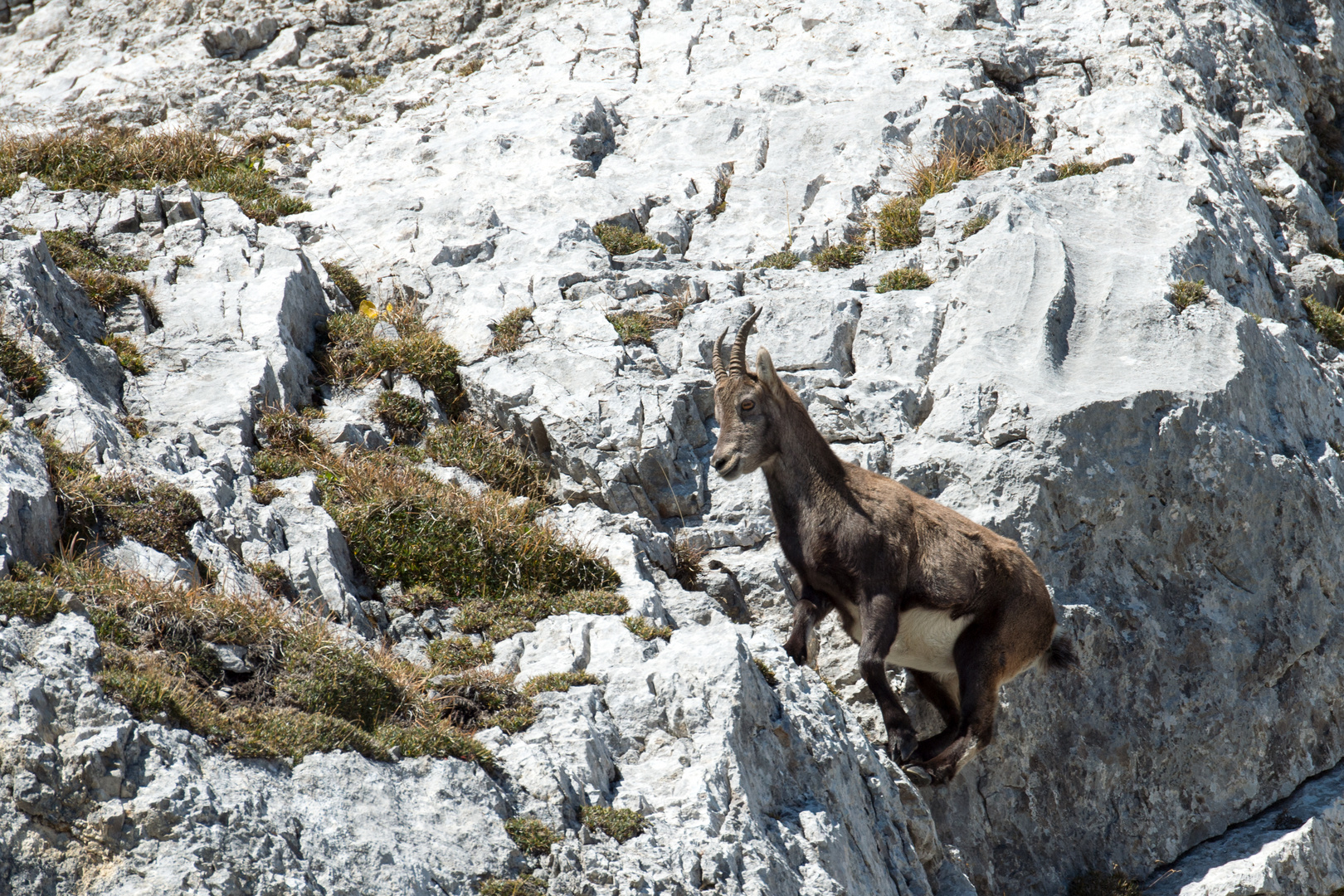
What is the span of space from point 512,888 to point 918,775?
4044 millimetres

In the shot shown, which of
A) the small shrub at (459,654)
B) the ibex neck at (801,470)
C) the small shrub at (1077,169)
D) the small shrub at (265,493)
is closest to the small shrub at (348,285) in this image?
the small shrub at (265,493)

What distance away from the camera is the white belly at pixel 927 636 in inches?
359

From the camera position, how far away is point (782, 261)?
14242mm

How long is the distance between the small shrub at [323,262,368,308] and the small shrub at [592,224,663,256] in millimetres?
→ 3470

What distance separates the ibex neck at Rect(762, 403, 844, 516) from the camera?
365 inches

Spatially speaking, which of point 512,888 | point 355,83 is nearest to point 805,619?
point 512,888

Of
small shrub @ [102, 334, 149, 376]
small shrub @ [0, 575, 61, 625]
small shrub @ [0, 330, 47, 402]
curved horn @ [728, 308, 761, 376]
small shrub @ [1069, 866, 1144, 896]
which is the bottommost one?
small shrub @ [1069, 866, 1144, 896]

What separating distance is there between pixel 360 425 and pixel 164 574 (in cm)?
417

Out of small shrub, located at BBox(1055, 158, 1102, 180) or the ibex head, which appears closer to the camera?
the ibex head

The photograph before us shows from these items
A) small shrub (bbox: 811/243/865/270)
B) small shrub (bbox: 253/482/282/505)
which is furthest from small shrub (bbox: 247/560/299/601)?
small shrub (bbox: 811/243/865/270)

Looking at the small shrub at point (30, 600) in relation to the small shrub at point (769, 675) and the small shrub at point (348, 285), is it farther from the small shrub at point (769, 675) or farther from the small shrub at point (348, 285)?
the small shrub at point (348, 285)

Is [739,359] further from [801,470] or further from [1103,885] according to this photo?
[1103,885]

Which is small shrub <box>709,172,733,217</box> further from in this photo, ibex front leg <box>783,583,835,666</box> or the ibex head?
ibex front leg <box>783,583,835,666</box>

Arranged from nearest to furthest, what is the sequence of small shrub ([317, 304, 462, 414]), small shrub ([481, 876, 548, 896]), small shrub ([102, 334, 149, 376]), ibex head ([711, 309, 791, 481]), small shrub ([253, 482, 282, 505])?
small shrub ([481, 876, 548, 896])
ibex head ([711, 309, 791, 481])
small shrub ([253, 482, 282, 505])
small shrub ([102, 334, 149, 376])
small shrub ([317, 304, 462, 414])
